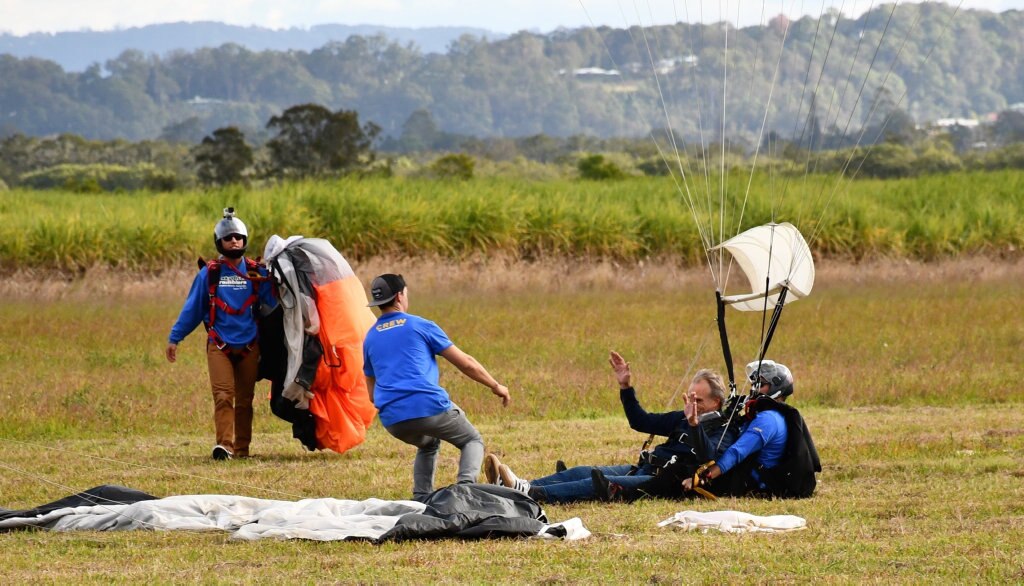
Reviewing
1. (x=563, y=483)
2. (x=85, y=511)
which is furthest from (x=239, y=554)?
(x=563, y=483)

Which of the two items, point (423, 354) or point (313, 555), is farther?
point (423, 354)

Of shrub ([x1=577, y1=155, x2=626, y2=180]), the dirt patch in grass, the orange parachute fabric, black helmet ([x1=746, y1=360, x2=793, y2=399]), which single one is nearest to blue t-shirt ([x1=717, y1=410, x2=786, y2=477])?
black helmet ([x1=746, y1=360, x2=793, y2=399])

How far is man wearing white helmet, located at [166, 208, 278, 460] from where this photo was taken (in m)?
9.82

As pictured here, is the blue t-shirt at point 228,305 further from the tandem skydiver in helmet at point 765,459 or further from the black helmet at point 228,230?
the tandem skydiver in helmet at point 765,459

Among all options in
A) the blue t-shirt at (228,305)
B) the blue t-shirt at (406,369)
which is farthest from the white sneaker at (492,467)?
the blue t-shirt at (228,305)

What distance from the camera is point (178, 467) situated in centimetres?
976

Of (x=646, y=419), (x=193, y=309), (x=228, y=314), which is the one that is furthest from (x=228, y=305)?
(x=646, y=419)

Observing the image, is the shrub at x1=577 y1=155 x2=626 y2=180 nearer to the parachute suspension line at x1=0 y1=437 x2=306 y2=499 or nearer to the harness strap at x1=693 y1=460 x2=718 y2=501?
the parachute suspension line at x1=0 y1=437 x2=306 y2=499

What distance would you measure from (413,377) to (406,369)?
61 millimetres

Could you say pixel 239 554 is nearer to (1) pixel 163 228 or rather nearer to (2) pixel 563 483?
(2) pixel 563 483

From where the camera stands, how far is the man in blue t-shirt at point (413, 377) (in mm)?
7527

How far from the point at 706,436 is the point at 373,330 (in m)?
2.04

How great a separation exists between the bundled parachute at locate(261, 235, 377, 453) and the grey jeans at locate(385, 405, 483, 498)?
207cm

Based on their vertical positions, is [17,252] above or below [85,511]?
below
